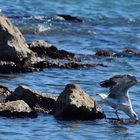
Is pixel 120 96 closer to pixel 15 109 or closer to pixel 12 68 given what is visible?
pixel 15 109

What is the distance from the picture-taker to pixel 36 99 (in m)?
15.1

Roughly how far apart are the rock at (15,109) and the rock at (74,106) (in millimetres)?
621

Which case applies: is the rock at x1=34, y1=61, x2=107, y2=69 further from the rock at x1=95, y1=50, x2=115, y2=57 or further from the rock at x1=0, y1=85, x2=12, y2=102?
the rock at x1=0, y1=85, x2=12, y2=102

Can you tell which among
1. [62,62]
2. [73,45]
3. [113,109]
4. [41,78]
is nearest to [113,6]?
[73,45]

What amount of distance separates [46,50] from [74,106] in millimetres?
7107

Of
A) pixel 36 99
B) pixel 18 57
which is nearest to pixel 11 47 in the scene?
pixel 18 57

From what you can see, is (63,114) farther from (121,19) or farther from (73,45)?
(121,19)

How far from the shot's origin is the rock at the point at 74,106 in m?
14.6

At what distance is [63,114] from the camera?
14.6 m

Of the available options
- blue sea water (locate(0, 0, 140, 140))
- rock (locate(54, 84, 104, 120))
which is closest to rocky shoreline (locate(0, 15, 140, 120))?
rock (locate(54, 84, 104, 120))

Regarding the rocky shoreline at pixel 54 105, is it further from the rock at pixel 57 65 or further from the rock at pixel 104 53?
the rock at pixel 104 53

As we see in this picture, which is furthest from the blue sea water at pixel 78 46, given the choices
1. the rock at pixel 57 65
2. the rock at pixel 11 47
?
the rock at pixel 11 47

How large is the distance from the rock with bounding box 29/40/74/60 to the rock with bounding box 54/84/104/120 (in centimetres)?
652

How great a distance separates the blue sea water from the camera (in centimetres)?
1392
